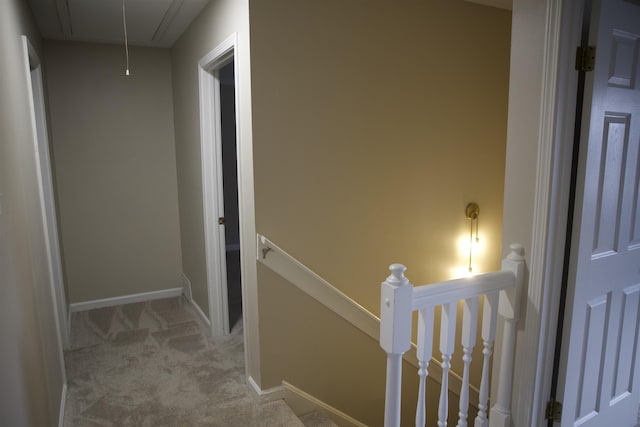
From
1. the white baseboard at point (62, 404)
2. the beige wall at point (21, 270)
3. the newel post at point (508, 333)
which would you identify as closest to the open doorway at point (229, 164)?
→ the white baseboard at point (62, 404)

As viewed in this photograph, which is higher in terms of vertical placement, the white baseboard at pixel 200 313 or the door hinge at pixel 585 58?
the door hinge at pixel 585 58

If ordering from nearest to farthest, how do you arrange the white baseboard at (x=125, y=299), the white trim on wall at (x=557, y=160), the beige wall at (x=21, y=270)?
the beige wall at (x=21, y=270) < the white trim on wall at (x=557, y=160) < the white baseboard at (x=125, y=299)

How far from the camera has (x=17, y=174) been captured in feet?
6.05

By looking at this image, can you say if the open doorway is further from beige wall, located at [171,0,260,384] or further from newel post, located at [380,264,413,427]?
newel post, located at [380,264,413,427]

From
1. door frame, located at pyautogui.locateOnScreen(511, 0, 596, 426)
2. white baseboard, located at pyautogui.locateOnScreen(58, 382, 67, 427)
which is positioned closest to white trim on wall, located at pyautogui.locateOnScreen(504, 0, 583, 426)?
door frame, located at pyautogui.locateOnScreen(511, 0, 596, 426)

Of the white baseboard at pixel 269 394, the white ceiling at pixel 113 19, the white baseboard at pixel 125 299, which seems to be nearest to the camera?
the white baseboard at pixel 269 394

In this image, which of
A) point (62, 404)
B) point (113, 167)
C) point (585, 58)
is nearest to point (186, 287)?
point (113, 167)

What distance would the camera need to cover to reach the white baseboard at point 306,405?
2553 millimetres

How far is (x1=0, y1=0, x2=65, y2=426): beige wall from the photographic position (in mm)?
1449

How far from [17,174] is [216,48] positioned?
1.37 metres

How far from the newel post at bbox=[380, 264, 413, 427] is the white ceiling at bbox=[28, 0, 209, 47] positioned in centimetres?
229

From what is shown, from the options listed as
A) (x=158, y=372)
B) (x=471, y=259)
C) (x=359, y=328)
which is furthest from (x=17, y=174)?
(x=471, y=259)

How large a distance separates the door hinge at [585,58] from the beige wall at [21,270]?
6.93 ft

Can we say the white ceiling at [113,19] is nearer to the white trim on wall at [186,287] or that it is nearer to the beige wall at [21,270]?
the beige wall at [21,270]
